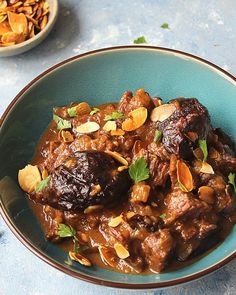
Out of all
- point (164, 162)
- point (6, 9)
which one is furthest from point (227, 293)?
point (6, 9)

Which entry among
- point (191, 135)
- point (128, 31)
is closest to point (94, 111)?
point (191, 135)

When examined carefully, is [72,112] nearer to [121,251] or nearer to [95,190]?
[95,190]

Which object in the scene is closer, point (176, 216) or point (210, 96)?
point (176, 216)

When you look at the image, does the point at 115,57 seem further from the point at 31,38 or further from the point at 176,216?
the point at 176,216

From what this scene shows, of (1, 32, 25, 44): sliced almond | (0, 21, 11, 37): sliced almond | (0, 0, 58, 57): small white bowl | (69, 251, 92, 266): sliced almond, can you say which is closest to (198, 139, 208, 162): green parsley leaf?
(69, 251, 92, 266): sliced almond

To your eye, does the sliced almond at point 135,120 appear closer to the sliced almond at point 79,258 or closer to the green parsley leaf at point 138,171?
the green parsley leaf at point 138,171

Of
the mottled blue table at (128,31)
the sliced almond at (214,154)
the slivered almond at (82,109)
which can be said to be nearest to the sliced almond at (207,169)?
the sliced almond at (214,154)
